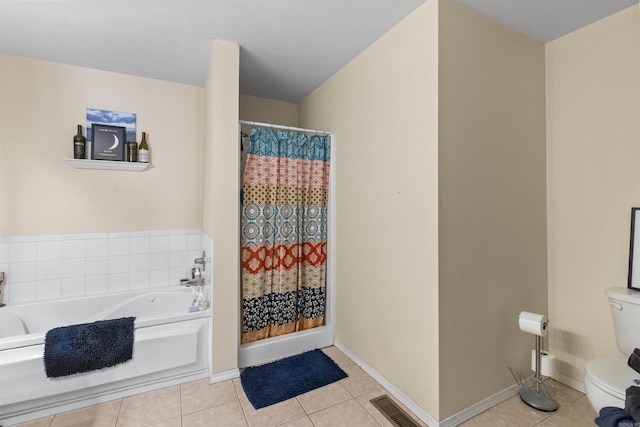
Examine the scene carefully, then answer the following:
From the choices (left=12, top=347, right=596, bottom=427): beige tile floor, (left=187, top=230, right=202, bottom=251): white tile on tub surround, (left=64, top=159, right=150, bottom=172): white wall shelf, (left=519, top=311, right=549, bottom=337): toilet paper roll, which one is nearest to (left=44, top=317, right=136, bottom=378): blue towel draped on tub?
(left=12, top=347, right=596, bottom=427): beige tile floor

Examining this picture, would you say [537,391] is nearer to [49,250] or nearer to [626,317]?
[626,317]

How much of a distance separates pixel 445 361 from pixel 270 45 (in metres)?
2.49

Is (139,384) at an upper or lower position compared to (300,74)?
lower

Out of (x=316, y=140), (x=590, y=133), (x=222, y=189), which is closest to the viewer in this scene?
(x=590, y=133)

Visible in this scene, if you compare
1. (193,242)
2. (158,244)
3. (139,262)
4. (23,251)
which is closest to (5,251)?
(23,251)

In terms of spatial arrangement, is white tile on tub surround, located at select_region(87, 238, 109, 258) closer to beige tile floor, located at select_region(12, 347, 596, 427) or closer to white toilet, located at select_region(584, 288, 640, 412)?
beige tile floor, located at select_region(12, 347, 596, 427)

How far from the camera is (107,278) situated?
275 cm

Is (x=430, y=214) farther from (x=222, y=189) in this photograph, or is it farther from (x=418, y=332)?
(x=222, y=189)

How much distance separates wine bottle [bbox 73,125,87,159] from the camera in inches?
102

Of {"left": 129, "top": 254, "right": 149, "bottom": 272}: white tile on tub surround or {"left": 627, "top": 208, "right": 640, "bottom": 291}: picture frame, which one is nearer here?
{"left": 627, "top": 208, "right": 640, "bottom": 291}: picture frame

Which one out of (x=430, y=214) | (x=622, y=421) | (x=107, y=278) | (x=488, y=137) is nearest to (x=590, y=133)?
(x=488, y=137)

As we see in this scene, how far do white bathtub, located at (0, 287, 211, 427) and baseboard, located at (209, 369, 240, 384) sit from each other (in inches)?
4.9

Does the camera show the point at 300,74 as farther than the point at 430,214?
Yes

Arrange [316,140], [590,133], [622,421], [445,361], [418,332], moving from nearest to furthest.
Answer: [622,421], [445,361], [418,332], [590,133], [316,140]
